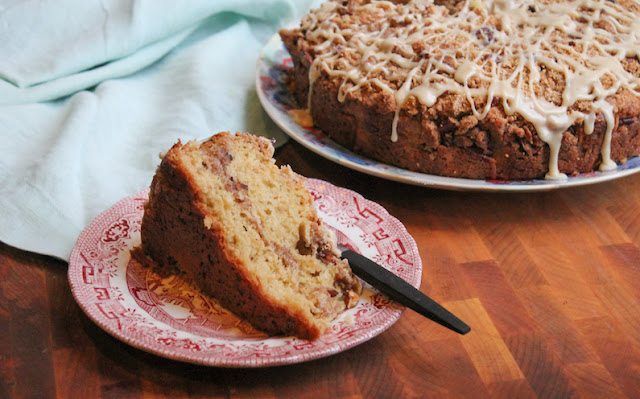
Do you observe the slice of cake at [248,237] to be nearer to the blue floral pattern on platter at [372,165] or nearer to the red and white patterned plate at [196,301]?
the red and white patterned plate at [196,301]

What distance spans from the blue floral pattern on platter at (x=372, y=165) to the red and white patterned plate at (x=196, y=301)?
266mm

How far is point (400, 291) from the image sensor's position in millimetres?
1767

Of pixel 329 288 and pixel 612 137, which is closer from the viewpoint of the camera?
pixel 329 288

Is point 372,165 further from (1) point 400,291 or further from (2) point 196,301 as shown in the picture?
(2) point 196,301

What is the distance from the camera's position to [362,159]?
8.23ft

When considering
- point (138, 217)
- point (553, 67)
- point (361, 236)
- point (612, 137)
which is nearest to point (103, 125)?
point (138, 217)

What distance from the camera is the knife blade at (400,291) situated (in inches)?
67.4

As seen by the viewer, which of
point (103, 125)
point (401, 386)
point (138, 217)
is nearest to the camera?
point (401, 386)

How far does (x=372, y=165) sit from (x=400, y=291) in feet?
2.52

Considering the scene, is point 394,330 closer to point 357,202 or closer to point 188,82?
point 357,202

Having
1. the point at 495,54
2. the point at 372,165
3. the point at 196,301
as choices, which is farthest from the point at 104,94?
the point at 495,54

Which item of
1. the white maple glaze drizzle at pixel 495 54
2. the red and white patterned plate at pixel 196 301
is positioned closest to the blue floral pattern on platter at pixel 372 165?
the white maple glaze drizzle at pixel 495 54

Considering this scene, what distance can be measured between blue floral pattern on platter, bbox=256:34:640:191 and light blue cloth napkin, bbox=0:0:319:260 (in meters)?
0.12

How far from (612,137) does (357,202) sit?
Answer: 3.06 ft
